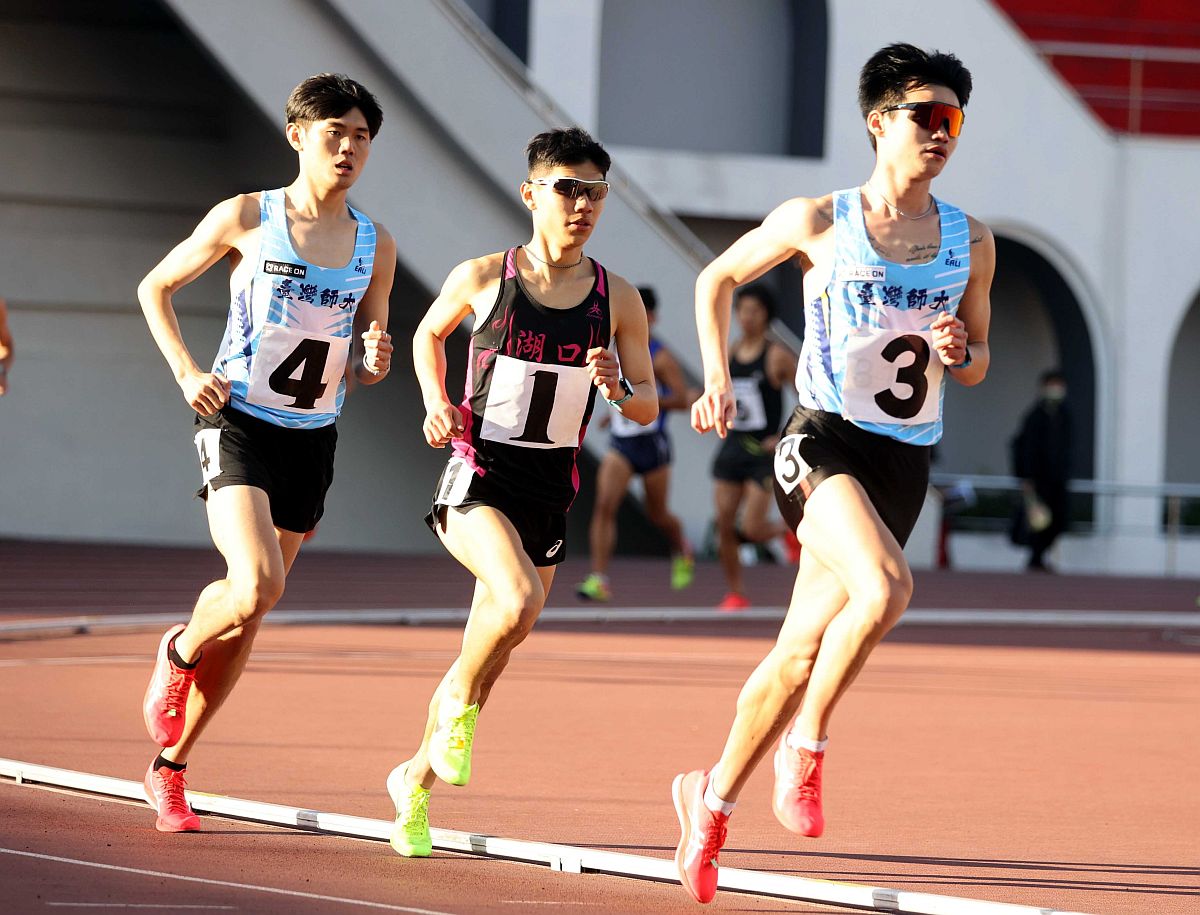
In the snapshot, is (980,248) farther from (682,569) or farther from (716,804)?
(682,569)

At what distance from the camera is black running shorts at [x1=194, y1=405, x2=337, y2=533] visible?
6207mm

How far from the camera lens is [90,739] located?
8008mm

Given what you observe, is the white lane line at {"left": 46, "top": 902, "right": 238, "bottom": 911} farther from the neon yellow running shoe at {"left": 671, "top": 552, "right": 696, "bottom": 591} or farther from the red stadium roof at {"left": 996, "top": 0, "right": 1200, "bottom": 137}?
the red stadium roof at {"left": 996, "top": 0, "right": 1200, "bottom": 137}

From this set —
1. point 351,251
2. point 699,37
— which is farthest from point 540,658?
point 699,37

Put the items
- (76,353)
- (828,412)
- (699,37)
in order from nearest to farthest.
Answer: (828,412), (76,353), (699,37)

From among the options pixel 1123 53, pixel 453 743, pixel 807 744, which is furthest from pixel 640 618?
pixel 1123 53

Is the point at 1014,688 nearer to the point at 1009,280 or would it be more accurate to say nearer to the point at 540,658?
the point at 540,658

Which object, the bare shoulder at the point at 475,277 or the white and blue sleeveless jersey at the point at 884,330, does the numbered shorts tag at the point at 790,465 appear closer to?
the white and blue sleeveless jersey at the point at 884,330

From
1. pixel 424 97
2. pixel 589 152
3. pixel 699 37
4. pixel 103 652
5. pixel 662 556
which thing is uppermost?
pixel 699 37

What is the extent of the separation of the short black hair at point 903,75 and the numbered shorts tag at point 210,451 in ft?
7.47

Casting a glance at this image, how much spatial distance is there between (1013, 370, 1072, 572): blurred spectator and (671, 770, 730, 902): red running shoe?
56.7 ft

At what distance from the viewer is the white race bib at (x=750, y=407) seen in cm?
1441

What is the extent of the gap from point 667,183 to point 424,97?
19.7ft

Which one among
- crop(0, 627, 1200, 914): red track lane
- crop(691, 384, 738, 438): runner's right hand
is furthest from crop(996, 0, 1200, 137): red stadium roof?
crop(691, 384, 738, 438): runner's right hand
